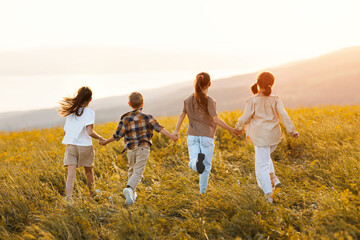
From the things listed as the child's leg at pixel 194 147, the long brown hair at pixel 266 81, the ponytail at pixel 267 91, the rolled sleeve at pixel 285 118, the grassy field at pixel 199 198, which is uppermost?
the long brown hair at pixel 266 81

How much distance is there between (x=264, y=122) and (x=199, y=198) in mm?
1507

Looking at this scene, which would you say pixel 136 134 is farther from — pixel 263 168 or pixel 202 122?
pixel 263 168

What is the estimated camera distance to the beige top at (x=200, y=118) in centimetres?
505

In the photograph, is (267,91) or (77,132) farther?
(77,132)

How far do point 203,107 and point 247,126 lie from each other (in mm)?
767

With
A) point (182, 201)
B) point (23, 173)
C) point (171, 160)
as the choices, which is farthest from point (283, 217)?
point (23, 173)

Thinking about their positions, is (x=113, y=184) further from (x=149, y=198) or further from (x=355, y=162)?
(x=355, y=162)

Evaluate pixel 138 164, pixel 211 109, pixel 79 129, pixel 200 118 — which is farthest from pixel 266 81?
pixel 79 129

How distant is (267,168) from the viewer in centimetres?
492

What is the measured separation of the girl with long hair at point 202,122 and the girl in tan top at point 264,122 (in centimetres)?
36

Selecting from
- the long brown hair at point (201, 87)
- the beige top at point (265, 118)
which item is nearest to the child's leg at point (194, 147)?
the long brown hair at point (201, 87)

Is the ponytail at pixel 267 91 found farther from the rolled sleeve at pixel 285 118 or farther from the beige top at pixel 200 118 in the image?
the beige top at pixel 200 118

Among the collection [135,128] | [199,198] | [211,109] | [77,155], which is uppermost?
[211,109]

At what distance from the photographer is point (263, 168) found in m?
4.91
